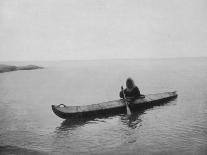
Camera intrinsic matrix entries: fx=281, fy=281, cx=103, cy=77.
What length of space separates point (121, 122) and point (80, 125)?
2.29 meters

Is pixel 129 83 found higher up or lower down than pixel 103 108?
higher up

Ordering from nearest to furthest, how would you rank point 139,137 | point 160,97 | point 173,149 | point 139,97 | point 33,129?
1. point 173,149
2. point 139,137
3. point 33,129
4. point 139,97
5. point 160,97

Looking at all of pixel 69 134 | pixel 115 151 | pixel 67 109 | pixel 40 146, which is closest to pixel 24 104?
pixel 67 109

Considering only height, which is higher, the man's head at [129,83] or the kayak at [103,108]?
the man's head at [129,83]

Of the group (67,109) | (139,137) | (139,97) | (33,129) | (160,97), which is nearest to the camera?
(139,137)

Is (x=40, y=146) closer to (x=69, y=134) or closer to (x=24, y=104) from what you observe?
(x=69, y=134)

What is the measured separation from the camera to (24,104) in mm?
23875

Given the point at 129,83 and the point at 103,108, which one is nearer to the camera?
the point at 103,108

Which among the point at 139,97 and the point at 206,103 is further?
the point at 206,103

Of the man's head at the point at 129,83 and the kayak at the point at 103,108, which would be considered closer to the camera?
the kayak at the point at 103,108

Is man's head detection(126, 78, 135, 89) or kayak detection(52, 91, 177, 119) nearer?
kayak detection(52, 91, 177, 119)

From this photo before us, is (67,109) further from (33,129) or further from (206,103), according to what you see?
(206,103)

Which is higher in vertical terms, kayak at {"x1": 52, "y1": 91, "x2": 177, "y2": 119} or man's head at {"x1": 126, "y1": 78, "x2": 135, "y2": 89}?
man's head at {"x1": 126, "y1": 78, "x2": 135, "y2": 89}

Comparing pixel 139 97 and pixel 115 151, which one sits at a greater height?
pixel 139 97
